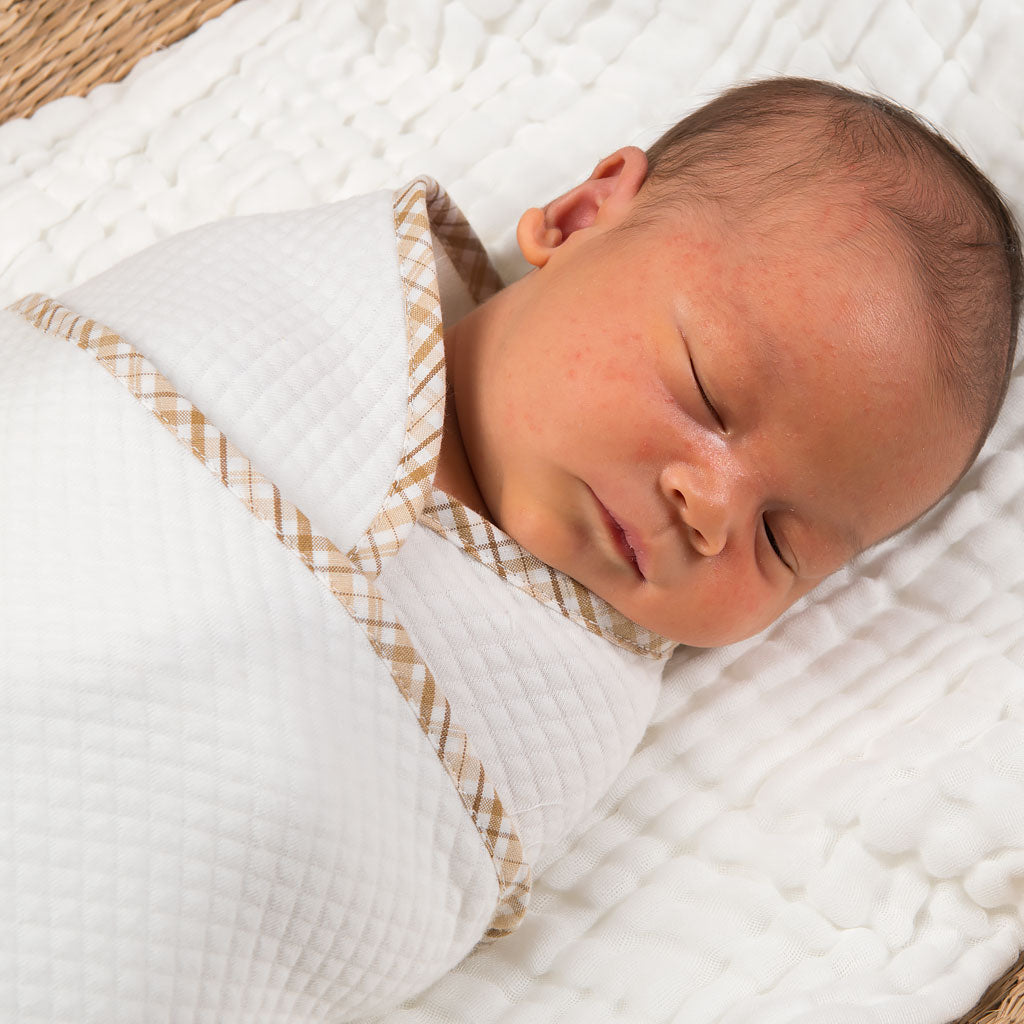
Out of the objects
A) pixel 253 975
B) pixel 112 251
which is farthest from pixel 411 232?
pixel 253 975

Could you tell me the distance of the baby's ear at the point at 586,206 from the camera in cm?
Answer: 109

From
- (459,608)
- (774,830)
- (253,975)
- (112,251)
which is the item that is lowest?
(774,830)

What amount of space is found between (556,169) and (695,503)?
64 cm

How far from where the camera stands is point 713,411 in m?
0.95

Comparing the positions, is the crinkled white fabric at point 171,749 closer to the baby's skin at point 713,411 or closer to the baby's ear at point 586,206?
the baby's skin at point 713,411

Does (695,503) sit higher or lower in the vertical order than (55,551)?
lower

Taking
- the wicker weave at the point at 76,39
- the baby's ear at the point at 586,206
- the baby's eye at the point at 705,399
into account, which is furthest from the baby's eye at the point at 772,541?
the wicker weave at the point at 76,39

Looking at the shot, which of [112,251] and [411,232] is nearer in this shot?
[411,232]

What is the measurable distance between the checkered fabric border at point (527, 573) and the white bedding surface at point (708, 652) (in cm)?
18

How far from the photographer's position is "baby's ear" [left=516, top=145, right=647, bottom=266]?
109cm

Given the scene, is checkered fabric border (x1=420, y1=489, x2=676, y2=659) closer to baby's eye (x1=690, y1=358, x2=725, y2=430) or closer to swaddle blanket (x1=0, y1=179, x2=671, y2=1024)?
swaddle blanket (x1=0, y1=179, x2=671, y2=1024)

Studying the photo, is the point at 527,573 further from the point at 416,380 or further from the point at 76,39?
the point at 76,39

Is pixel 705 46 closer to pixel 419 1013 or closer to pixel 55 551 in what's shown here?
pixel 55 551

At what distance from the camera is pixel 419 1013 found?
1.04m
